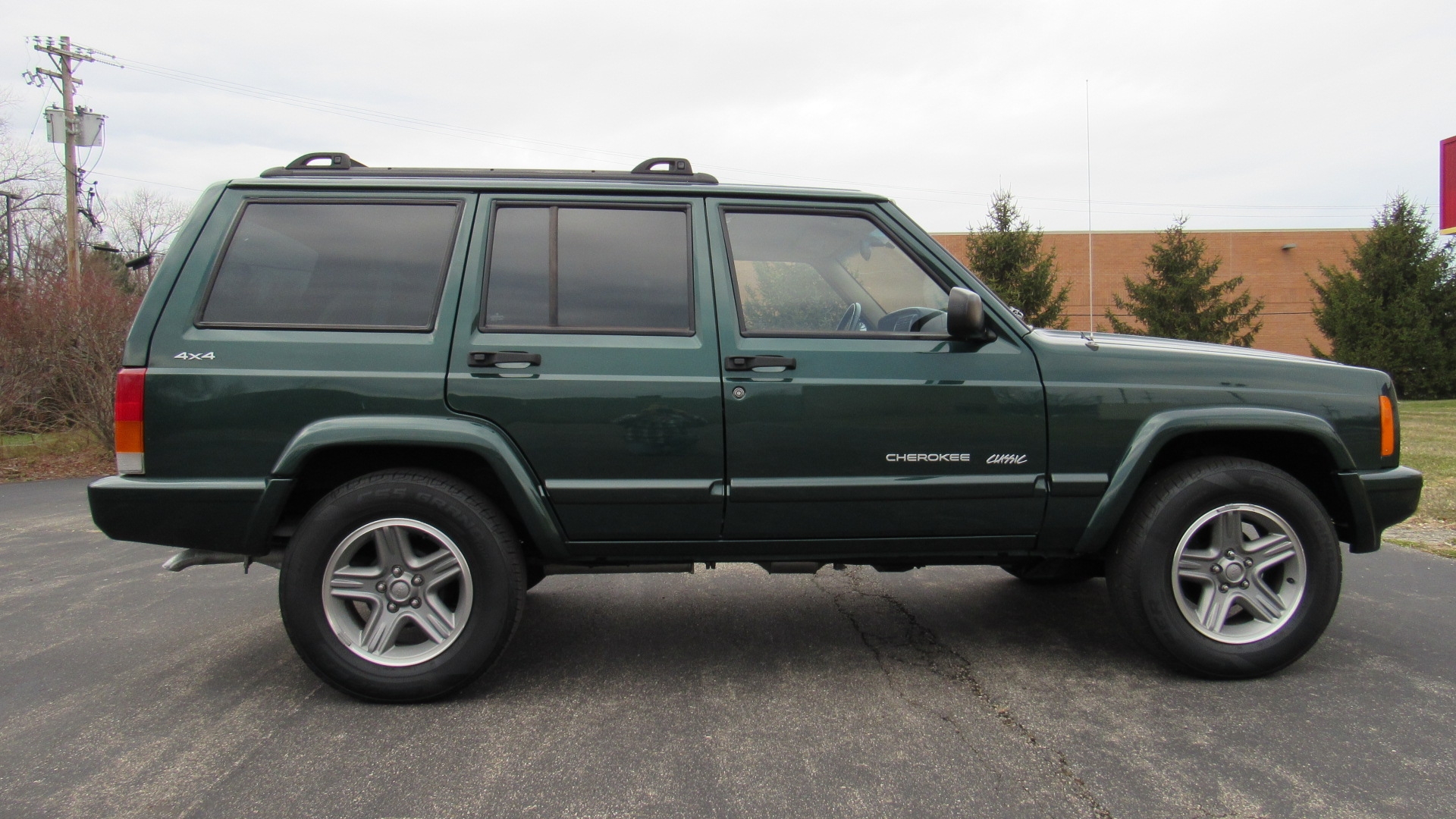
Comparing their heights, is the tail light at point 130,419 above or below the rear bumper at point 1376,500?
above

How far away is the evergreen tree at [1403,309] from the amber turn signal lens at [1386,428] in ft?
86.9

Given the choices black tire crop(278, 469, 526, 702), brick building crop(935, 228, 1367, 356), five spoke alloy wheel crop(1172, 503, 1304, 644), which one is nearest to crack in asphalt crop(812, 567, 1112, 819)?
five spoke alloy wheel crop(1172, 503, 1304, 644)

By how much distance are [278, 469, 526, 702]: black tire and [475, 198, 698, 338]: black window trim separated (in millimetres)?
630

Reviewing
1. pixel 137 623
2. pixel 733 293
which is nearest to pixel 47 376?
pixel 137 623

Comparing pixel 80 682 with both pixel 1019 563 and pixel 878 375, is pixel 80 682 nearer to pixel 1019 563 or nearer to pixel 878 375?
pixel 878 375

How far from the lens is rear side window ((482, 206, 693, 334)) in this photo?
309 cm

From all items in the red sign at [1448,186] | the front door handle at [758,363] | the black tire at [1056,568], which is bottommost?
the black tire at [1056,568]

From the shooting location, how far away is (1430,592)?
434 centimetres

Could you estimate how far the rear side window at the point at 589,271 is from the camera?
10.1 feet

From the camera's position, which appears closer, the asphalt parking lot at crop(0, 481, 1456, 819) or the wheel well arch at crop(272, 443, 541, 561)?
the asphalt parking lot at crop(0, 481, 1456, 819)

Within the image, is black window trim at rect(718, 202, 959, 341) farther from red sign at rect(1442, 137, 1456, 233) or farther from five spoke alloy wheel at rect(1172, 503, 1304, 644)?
red sign at rect(1442, 137, 1456, 233)

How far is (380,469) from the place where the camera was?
3070 millimetres

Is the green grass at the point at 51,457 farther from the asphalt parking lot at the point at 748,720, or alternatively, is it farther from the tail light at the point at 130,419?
the tail light at the point at 130,419

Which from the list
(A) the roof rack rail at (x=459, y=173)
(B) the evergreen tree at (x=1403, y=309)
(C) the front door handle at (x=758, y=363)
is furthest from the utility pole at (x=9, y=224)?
(B) the evergreen tree at (x=1403, y=309)
